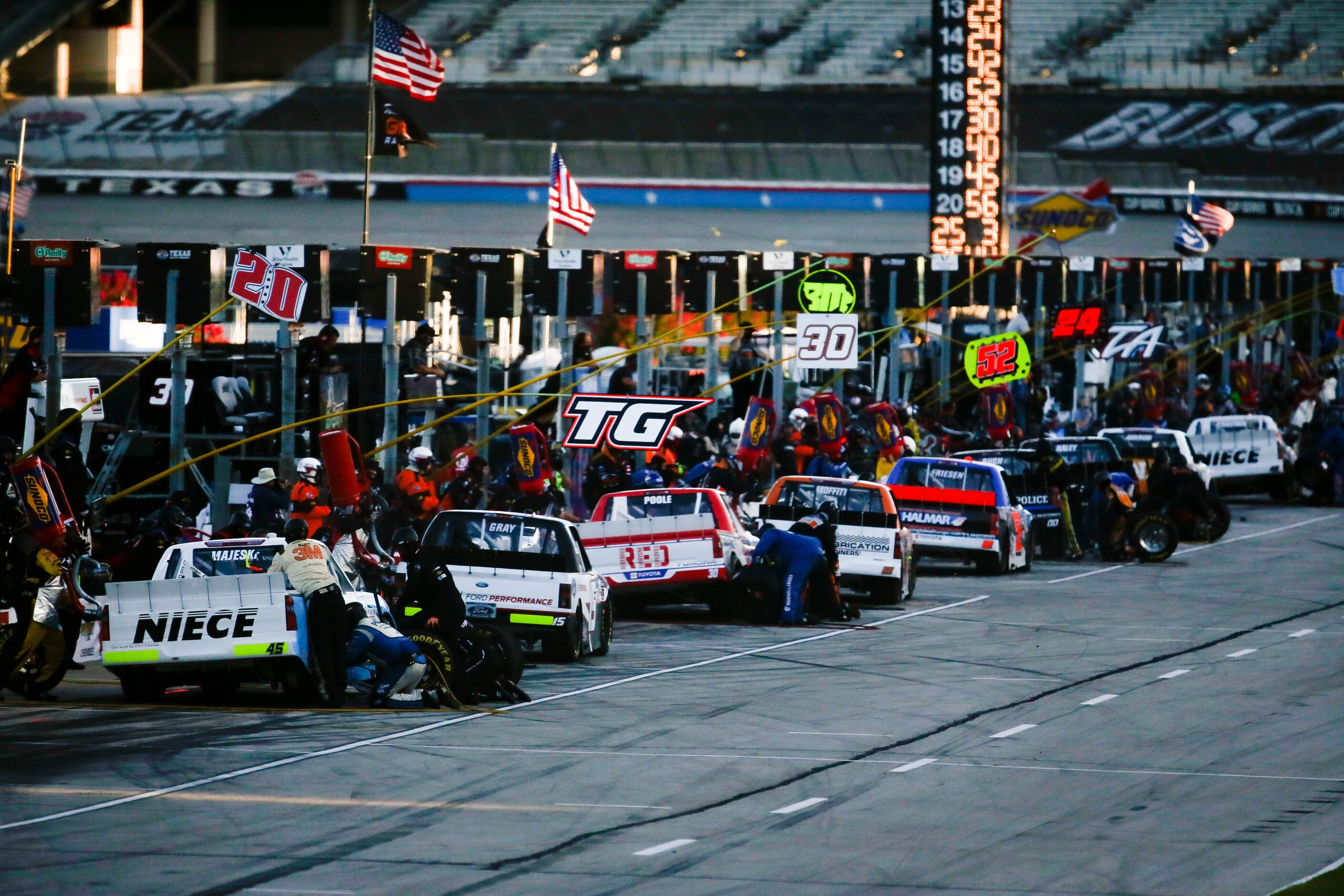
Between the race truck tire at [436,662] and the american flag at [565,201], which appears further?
the american flag at [565,201]

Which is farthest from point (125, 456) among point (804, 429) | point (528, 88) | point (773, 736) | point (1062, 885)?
point (528, 88)

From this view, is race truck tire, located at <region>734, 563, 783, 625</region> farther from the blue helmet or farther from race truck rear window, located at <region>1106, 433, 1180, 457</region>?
race truck rear window, located at <region>1106, 433, 1180, 457</region>

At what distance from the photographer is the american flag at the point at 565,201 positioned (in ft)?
97.8

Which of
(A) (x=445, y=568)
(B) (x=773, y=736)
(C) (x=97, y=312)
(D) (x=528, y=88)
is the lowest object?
(B) (x=773, y=736)

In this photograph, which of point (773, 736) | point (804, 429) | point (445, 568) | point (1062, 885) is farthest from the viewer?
point (804, 429)

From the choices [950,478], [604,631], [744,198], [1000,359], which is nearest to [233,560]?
[604,631]

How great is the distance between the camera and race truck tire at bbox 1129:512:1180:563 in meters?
28.0

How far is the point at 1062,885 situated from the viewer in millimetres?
9125

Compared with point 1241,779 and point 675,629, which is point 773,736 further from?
point 675,629

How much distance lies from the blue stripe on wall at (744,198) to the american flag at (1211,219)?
40.9 ft

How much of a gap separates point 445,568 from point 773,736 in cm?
288

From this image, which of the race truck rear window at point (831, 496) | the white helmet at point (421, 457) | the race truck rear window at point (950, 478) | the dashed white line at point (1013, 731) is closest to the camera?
the dashed white line at point (1013, 731)

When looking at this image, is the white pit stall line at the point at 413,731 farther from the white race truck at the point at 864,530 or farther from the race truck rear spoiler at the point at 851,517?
the race truck rear spoiler at the point at 851,517

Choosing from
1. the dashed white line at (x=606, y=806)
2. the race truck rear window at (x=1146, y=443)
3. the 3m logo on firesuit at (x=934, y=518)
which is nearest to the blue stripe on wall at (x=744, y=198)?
the race truck rear window at (x=1146, y=443)
